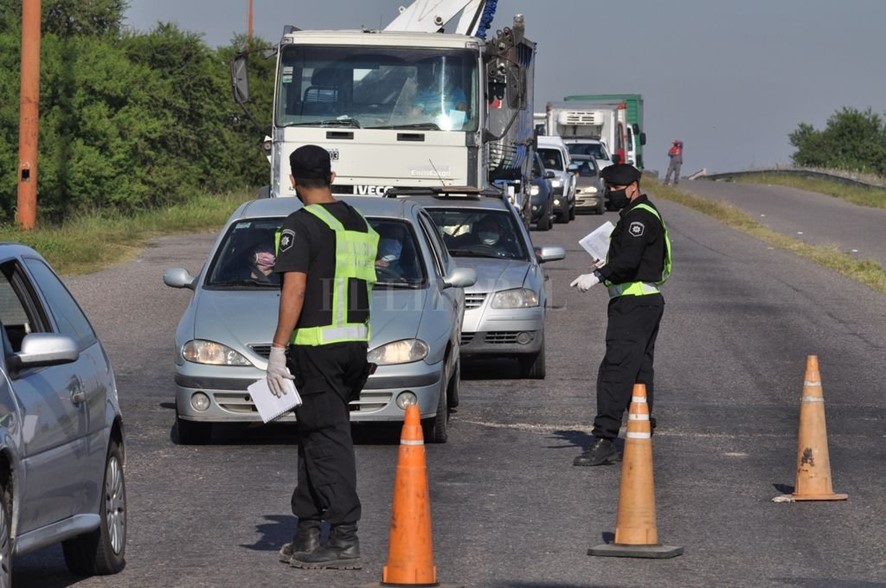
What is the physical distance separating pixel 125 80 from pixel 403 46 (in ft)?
52.7

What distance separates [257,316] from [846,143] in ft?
333

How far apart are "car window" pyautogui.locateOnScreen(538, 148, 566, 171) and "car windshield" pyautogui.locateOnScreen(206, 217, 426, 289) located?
28.9 meters

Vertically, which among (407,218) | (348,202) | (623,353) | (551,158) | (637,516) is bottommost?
(637,516)

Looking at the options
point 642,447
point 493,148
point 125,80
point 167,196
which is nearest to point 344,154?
point 493,148

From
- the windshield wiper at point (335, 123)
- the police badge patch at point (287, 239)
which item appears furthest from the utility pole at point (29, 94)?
the police badge patch at point (287, 239)

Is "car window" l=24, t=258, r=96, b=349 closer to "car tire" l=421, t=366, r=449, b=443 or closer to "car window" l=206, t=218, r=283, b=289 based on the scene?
"car tire" l=421, t=366, r=449, b=443

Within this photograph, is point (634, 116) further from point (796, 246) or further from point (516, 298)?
point (516, 298)

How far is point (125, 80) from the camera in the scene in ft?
114

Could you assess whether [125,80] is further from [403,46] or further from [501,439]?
[501,439]

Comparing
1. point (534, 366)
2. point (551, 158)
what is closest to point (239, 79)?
point (534, 366)

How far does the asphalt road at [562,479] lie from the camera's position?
7457 mm

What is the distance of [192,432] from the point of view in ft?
35.8

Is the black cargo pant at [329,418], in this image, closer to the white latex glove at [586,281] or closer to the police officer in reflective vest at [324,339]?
the police officer in reflective vest at [324,339]

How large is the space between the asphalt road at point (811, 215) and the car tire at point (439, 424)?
19458 mm
